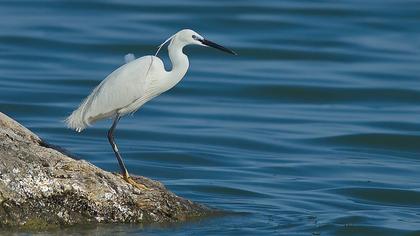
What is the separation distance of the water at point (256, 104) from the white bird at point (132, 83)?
1.26 m

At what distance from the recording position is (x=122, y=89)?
10914mm

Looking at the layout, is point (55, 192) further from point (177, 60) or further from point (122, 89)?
point (177, 60)

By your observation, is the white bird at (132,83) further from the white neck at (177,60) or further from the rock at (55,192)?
the rock at (55,192)

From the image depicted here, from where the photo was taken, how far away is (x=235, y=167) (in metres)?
14.6

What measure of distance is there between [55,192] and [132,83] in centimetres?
164

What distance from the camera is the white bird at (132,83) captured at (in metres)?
10.9

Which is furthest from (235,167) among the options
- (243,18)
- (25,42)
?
(243,18)

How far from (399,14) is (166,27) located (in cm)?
476

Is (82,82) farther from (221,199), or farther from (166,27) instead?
(221,199)

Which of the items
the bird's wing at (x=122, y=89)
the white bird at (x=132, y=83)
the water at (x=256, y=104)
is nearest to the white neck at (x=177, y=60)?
the white bird at (x=132, y=83)

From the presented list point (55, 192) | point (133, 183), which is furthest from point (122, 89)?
point (55, 192)

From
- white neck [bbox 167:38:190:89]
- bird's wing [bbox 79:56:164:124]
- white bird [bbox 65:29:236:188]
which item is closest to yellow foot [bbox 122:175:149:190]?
white bird [bbox 65:29:236:188]

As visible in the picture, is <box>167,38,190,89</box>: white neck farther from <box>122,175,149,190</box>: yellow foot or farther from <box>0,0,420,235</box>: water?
<box>0,0,420,235</box>: water

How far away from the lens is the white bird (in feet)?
35.8
